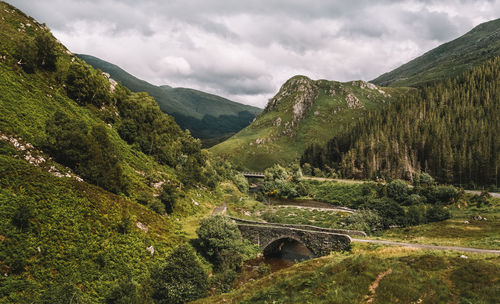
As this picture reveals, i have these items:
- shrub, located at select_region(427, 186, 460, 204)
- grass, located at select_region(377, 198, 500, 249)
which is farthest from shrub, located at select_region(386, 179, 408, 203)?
grass, located at select_region(377, 198, 500, 249)

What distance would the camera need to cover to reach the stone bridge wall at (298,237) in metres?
40.7

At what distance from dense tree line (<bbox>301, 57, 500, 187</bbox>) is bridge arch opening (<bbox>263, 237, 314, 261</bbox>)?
294ft

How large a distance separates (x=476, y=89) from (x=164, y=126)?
707ft

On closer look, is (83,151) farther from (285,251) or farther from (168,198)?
(285,251)

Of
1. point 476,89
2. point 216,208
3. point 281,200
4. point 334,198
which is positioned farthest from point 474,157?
point 216,208

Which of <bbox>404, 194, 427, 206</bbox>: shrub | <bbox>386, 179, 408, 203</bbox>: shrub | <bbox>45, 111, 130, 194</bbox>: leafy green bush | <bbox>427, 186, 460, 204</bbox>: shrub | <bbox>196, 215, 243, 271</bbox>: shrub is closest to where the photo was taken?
<bbox>45, 111, 130, 194</bbox>: leafy green bush

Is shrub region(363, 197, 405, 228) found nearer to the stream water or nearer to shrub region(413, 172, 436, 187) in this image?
the stream water

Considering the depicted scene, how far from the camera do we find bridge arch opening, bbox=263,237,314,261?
48722 millimetres

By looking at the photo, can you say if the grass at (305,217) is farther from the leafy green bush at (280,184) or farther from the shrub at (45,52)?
the shrub at (45,52)

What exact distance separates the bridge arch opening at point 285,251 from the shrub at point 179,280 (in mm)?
22240

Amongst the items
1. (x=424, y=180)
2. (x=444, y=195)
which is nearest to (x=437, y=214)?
(x=444, y=195)

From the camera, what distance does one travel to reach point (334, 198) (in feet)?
332

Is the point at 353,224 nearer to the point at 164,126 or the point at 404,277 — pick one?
the point at 404,277

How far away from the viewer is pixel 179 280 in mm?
27266
